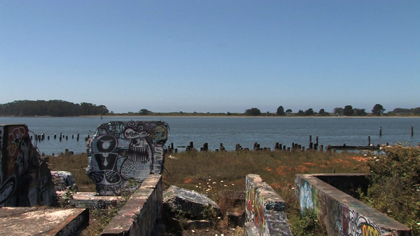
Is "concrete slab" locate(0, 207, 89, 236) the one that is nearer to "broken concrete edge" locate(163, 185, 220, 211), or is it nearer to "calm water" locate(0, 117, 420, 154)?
"broken concrete edge" locate(163, 185, 220, 211)

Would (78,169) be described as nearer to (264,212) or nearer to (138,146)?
(138,146)

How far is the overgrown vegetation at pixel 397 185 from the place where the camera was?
5.32 metres

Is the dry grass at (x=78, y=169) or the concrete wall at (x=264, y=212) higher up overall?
the concrete wall at (x=264, y=212)

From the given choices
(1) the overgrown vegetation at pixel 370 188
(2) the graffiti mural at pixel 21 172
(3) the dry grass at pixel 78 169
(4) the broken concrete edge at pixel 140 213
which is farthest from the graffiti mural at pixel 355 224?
(3) the dry grass at pixel 78 169

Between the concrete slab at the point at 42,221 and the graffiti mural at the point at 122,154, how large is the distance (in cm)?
487

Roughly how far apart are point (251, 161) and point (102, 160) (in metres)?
9.65

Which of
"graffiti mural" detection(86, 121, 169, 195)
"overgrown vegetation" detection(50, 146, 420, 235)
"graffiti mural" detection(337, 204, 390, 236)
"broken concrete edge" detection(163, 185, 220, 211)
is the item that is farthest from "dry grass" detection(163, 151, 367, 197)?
"graffiti mural" detection(337, 204, 390, 236)

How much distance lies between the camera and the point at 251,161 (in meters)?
17.2

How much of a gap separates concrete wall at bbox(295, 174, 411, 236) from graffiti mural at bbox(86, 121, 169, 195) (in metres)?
4.42

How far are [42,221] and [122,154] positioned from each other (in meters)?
5.56

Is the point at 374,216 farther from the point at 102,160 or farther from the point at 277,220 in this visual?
the point at 102,160

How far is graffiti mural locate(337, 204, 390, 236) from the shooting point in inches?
160

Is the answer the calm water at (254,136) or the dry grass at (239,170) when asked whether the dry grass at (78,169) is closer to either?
the dry grass at (239,170)

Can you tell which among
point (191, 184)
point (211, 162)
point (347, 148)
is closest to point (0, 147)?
point (191, 184)
